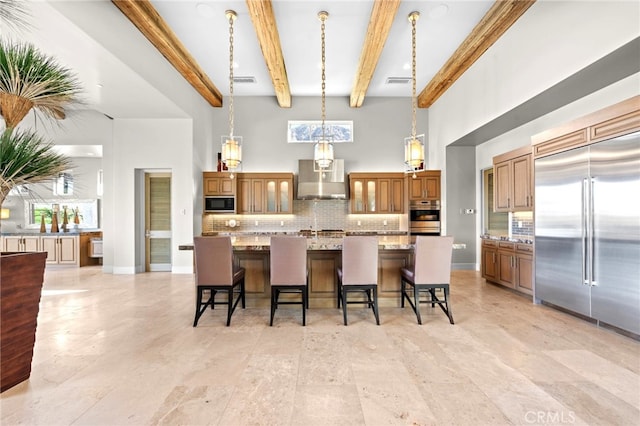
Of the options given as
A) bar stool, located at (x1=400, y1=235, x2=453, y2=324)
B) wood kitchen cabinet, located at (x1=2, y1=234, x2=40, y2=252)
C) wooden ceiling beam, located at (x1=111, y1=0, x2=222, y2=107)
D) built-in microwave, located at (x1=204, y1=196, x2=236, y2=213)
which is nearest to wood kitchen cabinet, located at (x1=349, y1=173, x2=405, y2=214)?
built-in microwave, located at (x1=204, y1=196, x2=236, y2=213)

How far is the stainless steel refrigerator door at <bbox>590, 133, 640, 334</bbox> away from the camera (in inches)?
105

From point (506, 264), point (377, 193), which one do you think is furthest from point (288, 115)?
point (506, 264)

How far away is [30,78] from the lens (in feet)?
6.16

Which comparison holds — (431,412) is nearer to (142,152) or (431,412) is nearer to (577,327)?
(577,327)

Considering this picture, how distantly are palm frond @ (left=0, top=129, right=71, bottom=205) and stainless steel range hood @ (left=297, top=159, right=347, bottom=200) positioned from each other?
481cm

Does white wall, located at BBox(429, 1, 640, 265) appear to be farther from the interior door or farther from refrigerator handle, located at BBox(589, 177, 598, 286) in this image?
the interior door

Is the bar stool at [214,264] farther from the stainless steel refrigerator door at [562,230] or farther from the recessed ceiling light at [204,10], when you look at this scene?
the stainless steel refrigerator door at [562,230]

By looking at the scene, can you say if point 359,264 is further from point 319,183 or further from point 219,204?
point 219,204

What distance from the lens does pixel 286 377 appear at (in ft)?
7.02

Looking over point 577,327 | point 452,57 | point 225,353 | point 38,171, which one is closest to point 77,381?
point 225,353

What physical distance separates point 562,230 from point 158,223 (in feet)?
23.0

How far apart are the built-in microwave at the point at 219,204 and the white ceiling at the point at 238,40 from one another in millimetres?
1882

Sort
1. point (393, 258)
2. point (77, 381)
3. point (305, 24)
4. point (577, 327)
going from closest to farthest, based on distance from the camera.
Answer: point (77, 381)
point (577, 327)
point (393, 258)
point (305, 24)

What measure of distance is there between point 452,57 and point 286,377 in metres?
5.52
